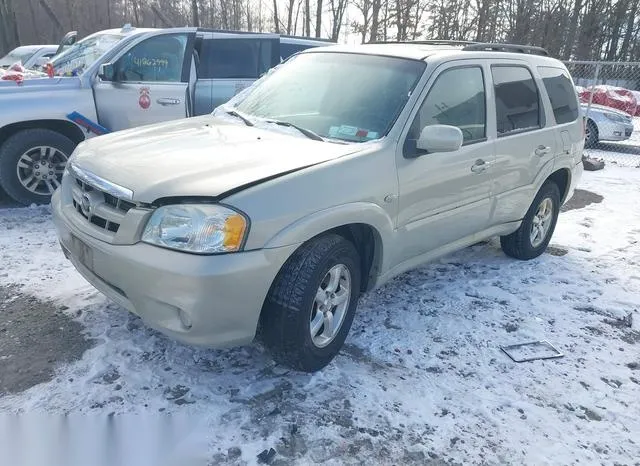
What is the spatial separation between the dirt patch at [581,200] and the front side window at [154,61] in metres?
5.29

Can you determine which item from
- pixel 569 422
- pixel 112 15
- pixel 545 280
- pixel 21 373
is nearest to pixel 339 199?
pixel 569 422

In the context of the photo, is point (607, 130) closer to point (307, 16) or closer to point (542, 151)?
point (542, 151)

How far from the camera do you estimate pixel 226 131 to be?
345 centimetres

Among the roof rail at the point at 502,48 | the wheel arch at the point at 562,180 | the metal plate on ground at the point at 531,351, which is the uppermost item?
the roof rail at the point at 502,48

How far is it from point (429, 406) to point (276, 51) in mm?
5722

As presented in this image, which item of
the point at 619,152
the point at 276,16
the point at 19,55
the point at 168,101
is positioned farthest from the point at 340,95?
the point at 276,16

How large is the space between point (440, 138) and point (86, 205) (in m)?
2.05

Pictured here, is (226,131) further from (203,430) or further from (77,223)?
(203,430)

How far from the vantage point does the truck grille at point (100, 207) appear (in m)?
2.66

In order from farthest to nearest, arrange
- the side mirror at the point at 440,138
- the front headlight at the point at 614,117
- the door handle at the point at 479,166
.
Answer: the front headlight at the point at 614,117, the door handle at the point at 479,166, the side mirror at the point at 440,138

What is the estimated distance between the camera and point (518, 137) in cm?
423

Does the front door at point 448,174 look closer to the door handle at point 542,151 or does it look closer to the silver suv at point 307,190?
the silver suv at point 307,190

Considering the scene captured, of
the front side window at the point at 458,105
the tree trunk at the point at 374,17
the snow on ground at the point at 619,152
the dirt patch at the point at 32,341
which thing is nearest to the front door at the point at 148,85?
the dirt patch at the point at 32,341

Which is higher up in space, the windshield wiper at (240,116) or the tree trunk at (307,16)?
the tree trunk at (307,16)
